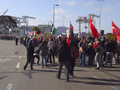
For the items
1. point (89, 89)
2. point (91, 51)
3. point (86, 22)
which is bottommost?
point (89, 89)

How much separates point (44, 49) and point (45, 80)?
369 centimetres

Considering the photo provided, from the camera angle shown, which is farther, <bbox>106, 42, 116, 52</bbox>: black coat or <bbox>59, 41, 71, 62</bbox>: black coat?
<bbox>106, 42, 116, 52</bbox>: black coat

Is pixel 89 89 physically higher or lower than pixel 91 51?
lower

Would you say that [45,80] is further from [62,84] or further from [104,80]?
[104,80]

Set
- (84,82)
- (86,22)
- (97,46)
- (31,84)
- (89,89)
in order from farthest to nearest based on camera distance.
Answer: (86,22) < (97,46) < (84,82) < (31,84) < (89,89)

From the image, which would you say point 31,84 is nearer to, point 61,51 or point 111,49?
point 61,51

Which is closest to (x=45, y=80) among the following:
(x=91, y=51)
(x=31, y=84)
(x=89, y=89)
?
(x=31, y=84)

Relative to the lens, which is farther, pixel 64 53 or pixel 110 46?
pixel 110 46

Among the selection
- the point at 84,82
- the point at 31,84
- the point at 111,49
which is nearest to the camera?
the point at 31,84

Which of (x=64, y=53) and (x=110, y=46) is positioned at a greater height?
(x=110, y=46)

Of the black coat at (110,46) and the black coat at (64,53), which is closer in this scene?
the black coat at (64,53)

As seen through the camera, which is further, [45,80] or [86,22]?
[86,22]

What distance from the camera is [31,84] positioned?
7.66m

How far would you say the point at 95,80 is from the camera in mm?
8641
